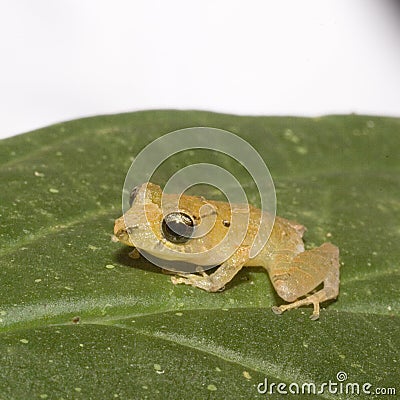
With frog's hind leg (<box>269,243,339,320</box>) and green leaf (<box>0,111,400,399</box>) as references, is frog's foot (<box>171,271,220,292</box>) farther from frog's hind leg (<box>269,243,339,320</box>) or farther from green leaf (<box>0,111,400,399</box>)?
frog's hind leg (<box>269,243,339,320</box>)

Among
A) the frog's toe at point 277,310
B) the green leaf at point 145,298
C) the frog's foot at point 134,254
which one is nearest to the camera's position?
the green leaf at point 145,298

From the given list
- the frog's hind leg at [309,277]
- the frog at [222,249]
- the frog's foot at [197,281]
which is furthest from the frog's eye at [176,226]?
the frog's hind leg at [309,277]

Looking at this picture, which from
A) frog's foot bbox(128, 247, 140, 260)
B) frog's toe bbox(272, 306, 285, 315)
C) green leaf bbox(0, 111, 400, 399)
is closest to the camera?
green leaf bbox(0, 111, 400, 399)

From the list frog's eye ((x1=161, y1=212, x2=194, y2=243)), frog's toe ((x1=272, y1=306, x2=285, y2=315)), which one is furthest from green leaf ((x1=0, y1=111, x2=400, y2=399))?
frog's eye ((x1=161, y1=212, x2=194, y2=243))

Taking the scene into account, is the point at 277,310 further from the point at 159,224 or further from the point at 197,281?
the point at 159,224

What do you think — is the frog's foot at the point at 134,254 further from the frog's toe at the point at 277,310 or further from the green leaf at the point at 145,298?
the frog's toe at the point at 277,310

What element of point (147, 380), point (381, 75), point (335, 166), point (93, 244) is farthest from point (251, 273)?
point (381, 75)

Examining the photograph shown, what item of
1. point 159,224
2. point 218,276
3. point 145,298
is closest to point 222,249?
point 218,276
